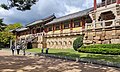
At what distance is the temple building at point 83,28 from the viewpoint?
24.9 meters

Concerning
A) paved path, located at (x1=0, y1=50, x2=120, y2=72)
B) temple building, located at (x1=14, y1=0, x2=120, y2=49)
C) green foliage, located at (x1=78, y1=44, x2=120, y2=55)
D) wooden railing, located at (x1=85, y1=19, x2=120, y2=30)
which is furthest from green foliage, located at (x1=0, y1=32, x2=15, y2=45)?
paved path, located at (x1=0, y1=50, x2=120, y2=72)

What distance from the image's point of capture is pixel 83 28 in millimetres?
36094

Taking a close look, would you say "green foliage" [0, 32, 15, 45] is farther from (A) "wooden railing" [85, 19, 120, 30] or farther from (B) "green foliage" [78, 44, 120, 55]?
(B) "green foliage" [78, 44, 120, 55]

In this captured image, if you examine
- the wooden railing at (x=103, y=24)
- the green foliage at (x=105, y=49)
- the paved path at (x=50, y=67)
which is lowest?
the paved path at (x=50, y=67)

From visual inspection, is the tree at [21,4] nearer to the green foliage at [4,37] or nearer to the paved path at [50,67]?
the paved path at [50,67]

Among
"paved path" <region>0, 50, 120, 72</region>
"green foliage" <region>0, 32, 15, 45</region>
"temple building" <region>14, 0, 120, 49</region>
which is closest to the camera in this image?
"paved path" <region>0, 50, 120, 72</region>

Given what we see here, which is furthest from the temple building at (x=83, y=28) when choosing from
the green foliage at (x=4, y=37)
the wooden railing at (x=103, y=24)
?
the green foliage at (x=4, y=37)

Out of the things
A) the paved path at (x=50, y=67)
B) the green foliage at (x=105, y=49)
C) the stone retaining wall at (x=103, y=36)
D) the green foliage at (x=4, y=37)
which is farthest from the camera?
the green foliage at (x=4, y=37)

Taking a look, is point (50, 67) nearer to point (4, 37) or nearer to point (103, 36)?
point (103, 36)

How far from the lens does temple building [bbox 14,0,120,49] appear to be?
24.9m

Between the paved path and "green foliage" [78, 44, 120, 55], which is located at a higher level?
"green foliage" [78, 44, 120, 55]

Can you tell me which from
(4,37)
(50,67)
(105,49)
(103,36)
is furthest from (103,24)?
(4,37)

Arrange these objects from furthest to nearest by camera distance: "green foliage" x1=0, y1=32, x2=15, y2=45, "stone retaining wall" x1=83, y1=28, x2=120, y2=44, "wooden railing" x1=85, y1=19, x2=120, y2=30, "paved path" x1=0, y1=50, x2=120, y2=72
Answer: "green foliage" x1=0, y1=32, x2=15, y2=45 < "wooden railing" x1=85, y1=19, x2=120, y2=30 < "stone retaining wall" x1=83, y1=28, x2=120, y2=44 < "paved path" x1=0, y1=50, x2=120, y2=72

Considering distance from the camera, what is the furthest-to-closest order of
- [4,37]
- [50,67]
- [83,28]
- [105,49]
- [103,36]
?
[4,37], [83,28], [103,36], [105,49], [50,67]
